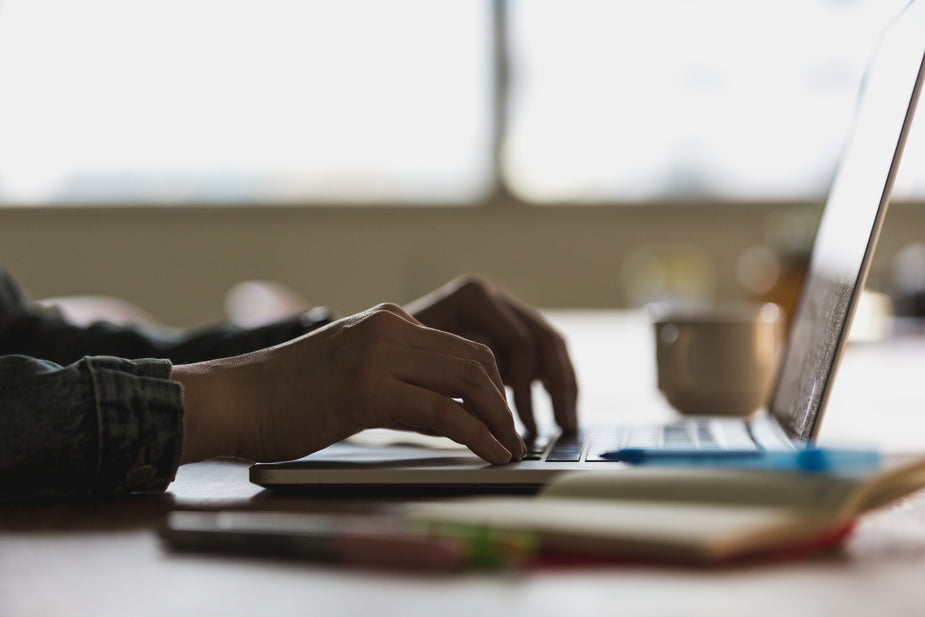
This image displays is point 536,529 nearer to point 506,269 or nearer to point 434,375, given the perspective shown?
point 434,375

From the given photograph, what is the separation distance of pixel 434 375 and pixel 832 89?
12.4 ft

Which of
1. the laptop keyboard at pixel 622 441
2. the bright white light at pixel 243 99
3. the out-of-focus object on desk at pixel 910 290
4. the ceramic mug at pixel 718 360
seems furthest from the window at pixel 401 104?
the laptop keyboard at pixel 622 441

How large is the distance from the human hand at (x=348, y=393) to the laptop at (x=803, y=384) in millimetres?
19

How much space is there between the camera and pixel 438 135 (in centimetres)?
417

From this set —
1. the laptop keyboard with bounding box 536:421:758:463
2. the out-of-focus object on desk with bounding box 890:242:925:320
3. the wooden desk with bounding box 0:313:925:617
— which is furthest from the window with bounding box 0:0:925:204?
the wooden desk with bounding box 0:313:925:617

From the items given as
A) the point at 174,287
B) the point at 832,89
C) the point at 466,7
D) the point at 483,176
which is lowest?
the point at 174,287

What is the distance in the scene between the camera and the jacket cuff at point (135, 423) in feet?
1.88

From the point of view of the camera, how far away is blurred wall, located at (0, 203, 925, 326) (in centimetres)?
416

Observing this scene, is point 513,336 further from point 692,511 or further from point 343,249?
point 343,249

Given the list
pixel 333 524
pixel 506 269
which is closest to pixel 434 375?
pixel 333 524

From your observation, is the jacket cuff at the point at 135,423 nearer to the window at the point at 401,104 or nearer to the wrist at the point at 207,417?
the wrist at the point at 207,417

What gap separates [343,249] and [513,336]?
132 inches

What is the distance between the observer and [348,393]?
1.94ft

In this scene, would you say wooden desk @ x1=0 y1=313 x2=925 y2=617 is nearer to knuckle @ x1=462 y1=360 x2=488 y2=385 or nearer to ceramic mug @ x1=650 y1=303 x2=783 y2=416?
knuckle @ x1=462 y1=360 x2=488 y2=385
